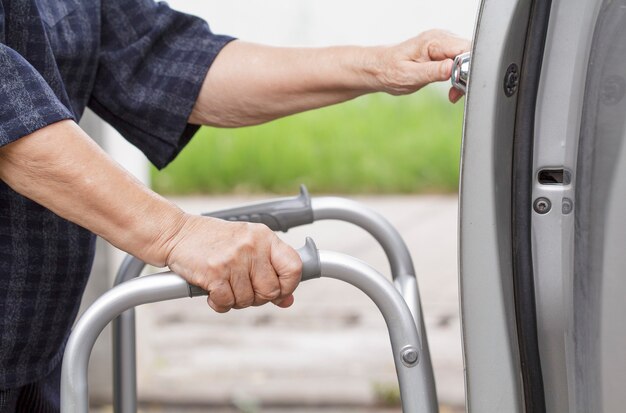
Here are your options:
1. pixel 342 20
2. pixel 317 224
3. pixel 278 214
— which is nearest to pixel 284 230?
pixel 278 214

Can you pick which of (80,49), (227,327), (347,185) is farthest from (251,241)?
(347,185)

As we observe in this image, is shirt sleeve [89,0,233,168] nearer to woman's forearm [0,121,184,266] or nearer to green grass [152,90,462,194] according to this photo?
woman's forearm [0,121,184,266]

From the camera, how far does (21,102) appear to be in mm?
1390

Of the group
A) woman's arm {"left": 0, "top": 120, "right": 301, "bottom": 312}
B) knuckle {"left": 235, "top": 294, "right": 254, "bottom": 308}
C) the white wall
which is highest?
woman's arm {"left": 0, "top": 120, "right": 301, "bottom": 312}

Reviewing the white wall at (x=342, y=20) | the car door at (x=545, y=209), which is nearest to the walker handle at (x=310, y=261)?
the car door at (x=545, y=209)

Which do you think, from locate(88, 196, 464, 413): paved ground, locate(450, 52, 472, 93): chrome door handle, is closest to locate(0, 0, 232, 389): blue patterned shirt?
locate(450, 52, 472, 93): chrome door handle

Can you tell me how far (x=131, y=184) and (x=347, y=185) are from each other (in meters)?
6.87

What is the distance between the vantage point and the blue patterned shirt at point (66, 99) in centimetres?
148

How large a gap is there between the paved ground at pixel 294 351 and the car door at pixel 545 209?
2.70 meters

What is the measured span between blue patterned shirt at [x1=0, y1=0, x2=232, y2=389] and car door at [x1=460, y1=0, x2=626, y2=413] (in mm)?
548

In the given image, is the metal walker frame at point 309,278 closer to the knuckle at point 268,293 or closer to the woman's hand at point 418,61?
the knuckle at point 268,293

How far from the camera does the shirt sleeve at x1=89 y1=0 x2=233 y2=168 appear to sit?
189 centimetres

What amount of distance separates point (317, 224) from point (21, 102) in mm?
5934

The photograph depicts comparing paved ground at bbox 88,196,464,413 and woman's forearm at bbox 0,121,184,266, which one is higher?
woman's forearm at bbox 0,121,184,266
